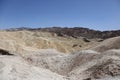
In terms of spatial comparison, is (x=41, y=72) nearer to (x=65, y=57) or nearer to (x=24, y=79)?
(x=24, y=79)

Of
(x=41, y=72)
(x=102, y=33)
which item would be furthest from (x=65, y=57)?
(x=102, y=33)

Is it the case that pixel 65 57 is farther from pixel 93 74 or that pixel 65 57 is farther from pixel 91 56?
pixel 93 74

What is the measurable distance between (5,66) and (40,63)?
6.56 metres

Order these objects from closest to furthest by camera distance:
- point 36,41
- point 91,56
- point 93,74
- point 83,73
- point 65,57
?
1. point 93,74
2. point 83,73
3. point 91,56
4. point 65,57
5. point 36,41

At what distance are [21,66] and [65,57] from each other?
26.1ft

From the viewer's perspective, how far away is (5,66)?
12.8m

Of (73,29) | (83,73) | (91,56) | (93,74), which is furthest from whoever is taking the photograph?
(73,29)

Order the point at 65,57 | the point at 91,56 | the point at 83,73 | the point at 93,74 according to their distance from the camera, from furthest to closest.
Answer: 1. the point at 65,57
2. the point at 91,56
3. the point at 83,73
4. the point at 93,74

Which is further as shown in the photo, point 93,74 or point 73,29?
point 73,29

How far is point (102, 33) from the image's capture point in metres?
149

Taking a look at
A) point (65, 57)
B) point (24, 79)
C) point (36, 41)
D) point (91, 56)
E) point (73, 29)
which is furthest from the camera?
point (73, 29)

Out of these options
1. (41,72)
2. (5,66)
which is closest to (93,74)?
(41,72)

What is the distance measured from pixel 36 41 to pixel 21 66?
51.8 meters

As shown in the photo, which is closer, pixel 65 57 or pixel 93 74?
pixel 93 74
